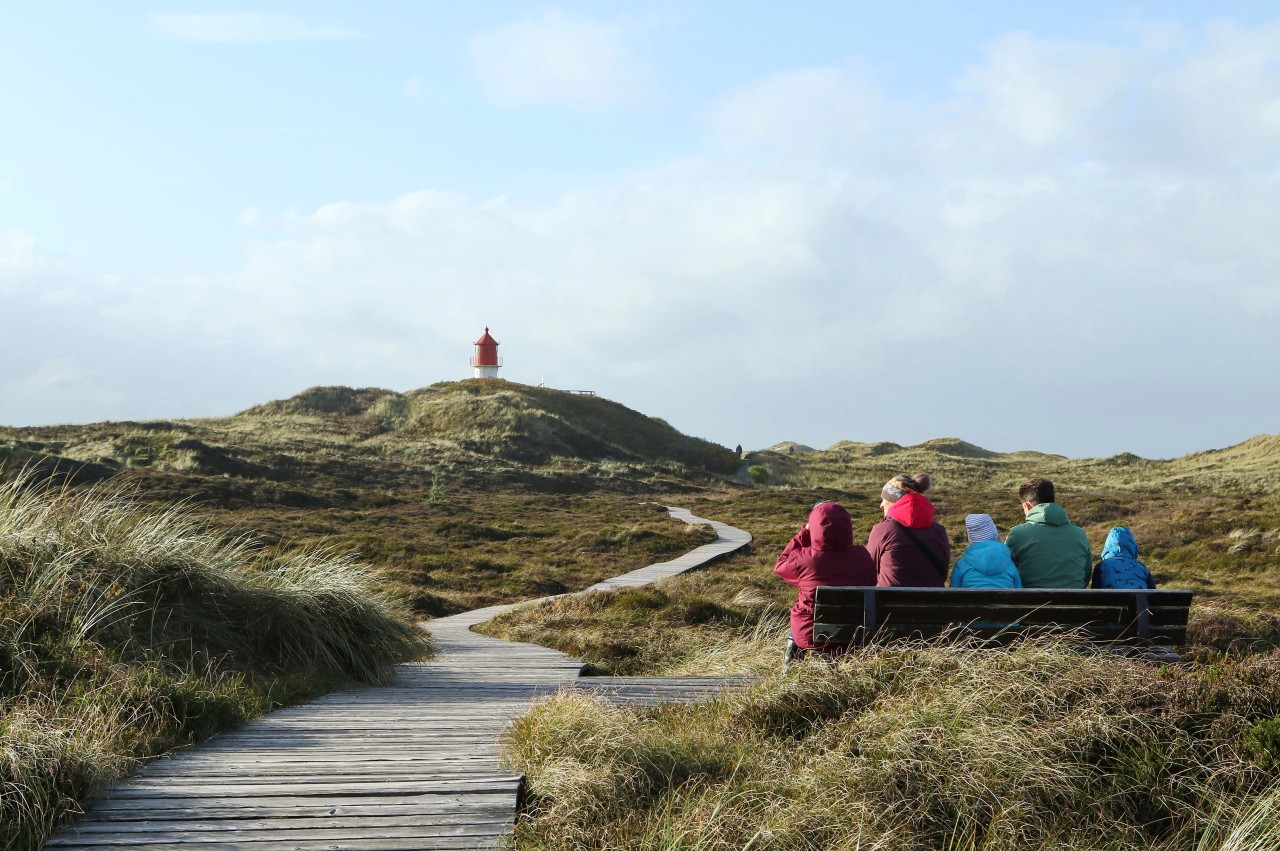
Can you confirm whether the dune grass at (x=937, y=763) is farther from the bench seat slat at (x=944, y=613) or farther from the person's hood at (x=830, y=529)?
the person's hood at (x=830, y=529)

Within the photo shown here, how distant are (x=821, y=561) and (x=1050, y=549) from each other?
1.69 metres

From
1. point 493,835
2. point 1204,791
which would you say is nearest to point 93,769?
point 493,835

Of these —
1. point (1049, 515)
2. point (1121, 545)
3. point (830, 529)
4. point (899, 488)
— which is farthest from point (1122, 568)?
point (830, 529)

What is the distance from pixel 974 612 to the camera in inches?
241

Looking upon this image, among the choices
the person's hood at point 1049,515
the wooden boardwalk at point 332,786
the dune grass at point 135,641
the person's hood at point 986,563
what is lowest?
the wooden boardwalk at point 332,786

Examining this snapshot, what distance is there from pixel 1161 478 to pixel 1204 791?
53.9 metres

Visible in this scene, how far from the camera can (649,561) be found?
22.2 meters

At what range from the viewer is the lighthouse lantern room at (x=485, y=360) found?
74312mm

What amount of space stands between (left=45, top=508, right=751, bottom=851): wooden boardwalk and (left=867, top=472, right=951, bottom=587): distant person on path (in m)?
1.45

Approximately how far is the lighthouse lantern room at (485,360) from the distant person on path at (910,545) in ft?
224

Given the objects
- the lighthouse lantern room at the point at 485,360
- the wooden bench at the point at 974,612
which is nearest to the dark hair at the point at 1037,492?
the wooden bench at the point at 974,612

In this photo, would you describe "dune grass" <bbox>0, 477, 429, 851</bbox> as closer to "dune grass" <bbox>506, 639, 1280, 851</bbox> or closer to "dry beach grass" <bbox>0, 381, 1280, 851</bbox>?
"dry beach grass" <bbox>0, 381, 1280, 851</bbox>

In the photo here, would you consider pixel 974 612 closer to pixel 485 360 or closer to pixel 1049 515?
pixel 1049 515

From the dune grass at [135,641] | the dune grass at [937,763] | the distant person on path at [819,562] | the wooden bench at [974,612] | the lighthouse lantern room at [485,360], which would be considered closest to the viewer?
the dune grass at [937,763]
